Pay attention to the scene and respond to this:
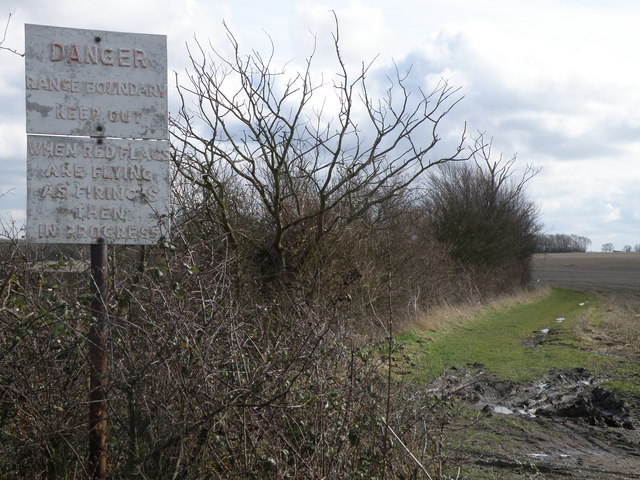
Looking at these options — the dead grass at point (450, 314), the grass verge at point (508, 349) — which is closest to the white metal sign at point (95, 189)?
the grass verge at point (508, 349)

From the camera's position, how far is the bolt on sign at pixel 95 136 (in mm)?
4895

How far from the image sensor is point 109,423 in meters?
4.91

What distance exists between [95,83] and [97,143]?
1.28ft

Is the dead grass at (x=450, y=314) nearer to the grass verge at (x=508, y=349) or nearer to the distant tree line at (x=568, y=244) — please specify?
the grass verge at (x=508, y=349)

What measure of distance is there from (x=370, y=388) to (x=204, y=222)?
6.65 m

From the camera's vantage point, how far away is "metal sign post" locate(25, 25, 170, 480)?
16.0 feet

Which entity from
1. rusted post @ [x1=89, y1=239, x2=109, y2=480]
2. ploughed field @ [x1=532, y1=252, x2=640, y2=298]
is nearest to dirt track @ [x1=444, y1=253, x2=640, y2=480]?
rusted post @ [x1=89, y1=239, x2=109, y2=480]

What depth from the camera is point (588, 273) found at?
75812mm

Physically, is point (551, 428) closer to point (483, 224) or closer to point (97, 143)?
point (97, 143)

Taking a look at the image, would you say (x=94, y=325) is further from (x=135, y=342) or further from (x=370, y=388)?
(x=370, y=388)

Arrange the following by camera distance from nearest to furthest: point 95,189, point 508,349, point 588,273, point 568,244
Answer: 1. point 95,189
2. point 508,349
3. point 588,273
4. point 568,244

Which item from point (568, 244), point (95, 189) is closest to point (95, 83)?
point (95, 189)

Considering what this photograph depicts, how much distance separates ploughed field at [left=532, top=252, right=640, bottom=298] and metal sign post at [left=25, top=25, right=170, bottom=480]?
42504mm

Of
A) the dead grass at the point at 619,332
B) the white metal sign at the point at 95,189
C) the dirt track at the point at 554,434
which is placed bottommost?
the dirt track at the point at 554,434
